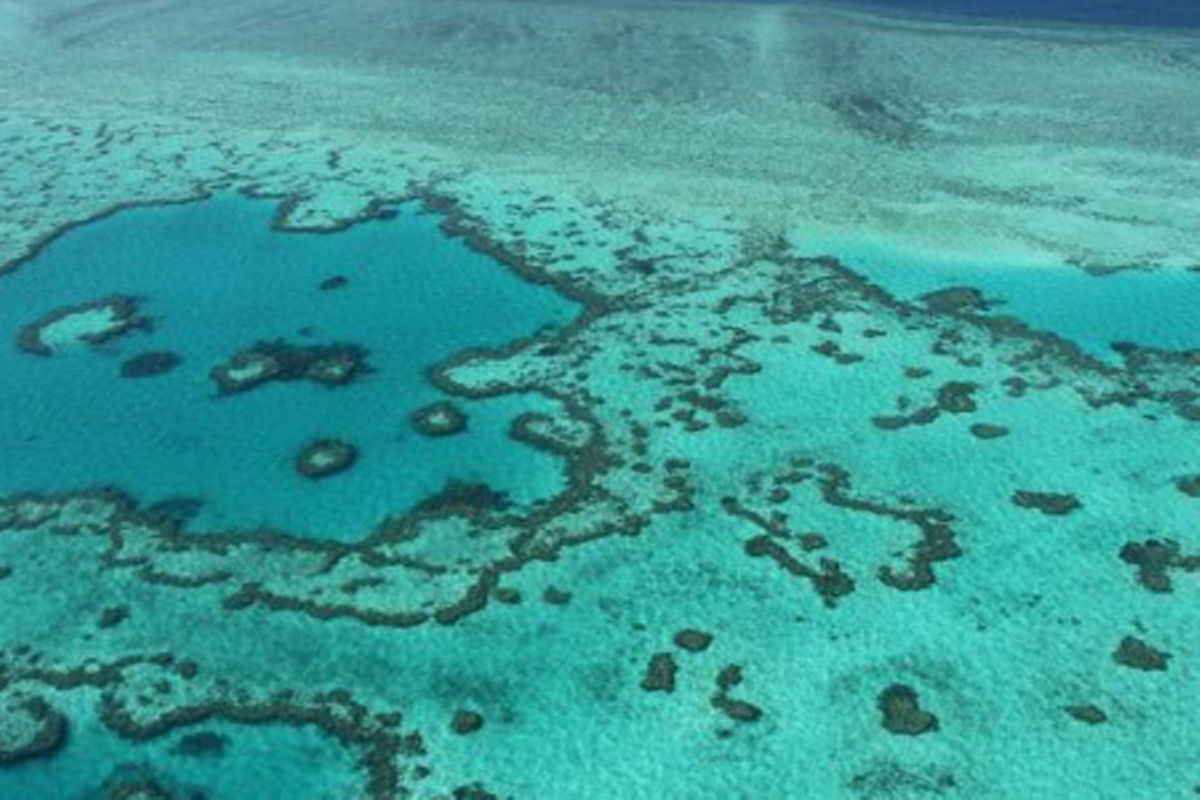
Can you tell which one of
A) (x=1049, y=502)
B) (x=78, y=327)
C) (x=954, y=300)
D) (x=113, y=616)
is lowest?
(x=113, y=616)

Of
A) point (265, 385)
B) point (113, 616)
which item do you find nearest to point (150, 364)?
point (265, 385)

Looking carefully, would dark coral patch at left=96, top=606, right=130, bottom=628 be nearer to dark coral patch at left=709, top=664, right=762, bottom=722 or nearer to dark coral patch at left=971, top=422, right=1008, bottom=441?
dark coral patch at left=709, top=664, right=762, bottom=722

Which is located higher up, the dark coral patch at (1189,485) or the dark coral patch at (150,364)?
the dark coral patch at (150,364)

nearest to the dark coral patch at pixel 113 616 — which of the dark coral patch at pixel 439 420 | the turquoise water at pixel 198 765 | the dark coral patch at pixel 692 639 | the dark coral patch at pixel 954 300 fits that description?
the turquoise water at pixel 198 765

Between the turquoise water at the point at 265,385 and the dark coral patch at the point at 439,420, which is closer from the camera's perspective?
the turquoise water at the point at 265,385

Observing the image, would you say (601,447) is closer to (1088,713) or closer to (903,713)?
(903,713)

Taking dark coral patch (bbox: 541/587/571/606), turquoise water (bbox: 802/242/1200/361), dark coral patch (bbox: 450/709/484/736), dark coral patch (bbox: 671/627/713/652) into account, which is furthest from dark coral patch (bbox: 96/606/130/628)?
turquoise water (bbox: 802/242/1200/361)

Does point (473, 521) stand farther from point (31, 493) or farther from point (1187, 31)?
point (1187, 31)

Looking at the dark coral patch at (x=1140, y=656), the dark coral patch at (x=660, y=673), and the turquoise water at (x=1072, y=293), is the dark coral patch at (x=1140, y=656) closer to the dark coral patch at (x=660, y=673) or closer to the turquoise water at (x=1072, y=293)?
the dark coral patch at (x=660, y=673)
